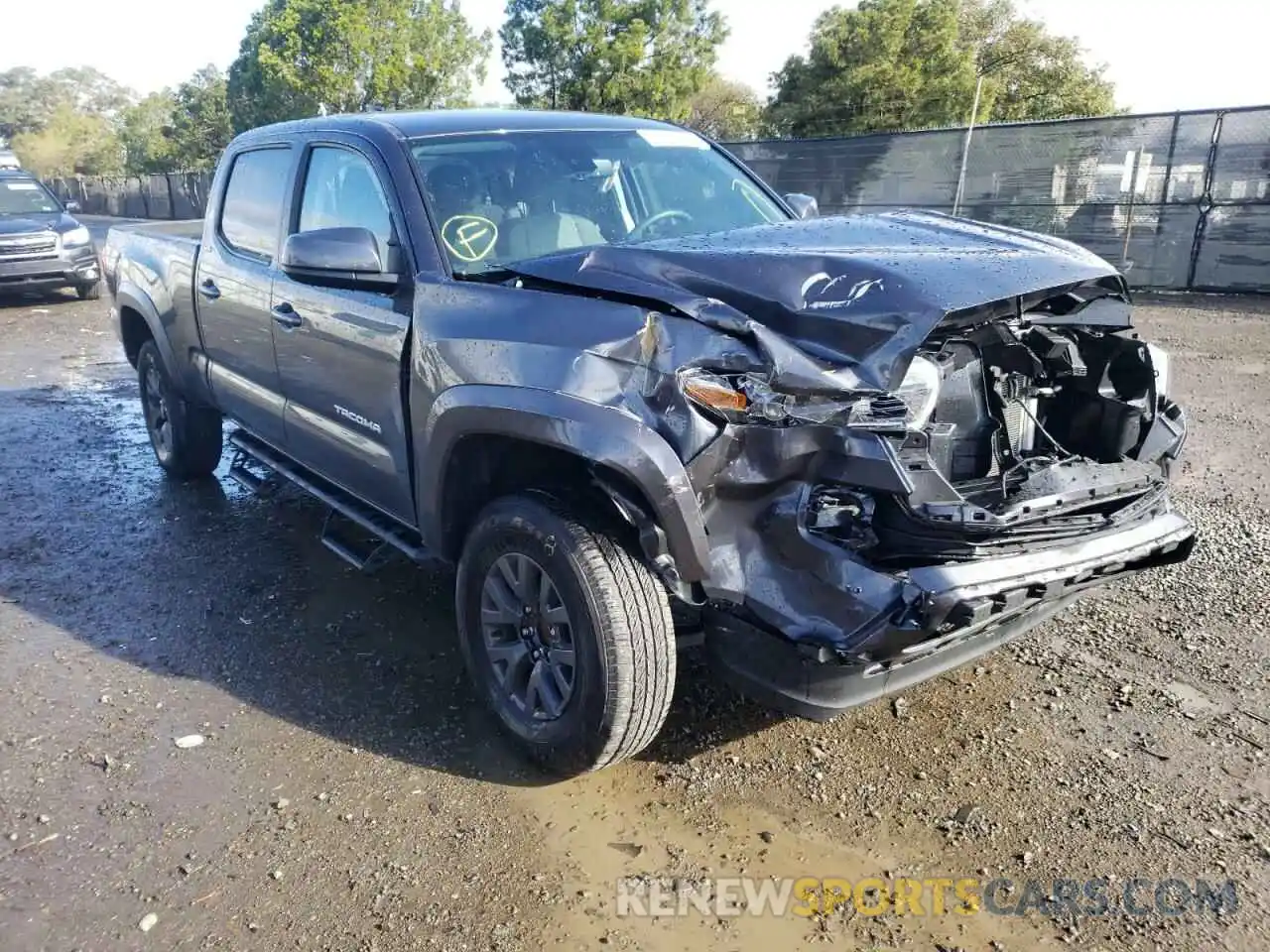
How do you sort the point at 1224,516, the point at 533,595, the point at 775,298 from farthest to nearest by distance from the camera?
the point at 1224,516, the point at 533,595, the point at 775,298

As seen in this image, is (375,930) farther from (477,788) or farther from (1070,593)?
(1070,593)

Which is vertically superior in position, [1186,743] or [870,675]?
[870,675]

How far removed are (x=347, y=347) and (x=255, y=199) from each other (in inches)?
56.8

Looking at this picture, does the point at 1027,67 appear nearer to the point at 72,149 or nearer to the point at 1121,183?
the point at 1121,183

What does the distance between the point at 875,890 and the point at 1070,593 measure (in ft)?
3.24

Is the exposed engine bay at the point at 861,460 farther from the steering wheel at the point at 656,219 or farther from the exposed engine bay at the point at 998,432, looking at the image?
the steering wheel at the point at 656,219

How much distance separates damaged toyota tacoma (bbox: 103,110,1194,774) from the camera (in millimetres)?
2438

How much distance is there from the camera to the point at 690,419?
2449mm

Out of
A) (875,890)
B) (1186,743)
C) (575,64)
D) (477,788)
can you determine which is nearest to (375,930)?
(477,788)

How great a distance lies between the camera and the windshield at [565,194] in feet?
11.1

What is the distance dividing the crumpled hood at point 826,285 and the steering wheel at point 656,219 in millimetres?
581

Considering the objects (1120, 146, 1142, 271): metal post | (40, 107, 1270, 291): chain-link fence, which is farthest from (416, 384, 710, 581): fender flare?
(1120, 146, 1142, 271): metal post

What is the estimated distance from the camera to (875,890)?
8.30 ft

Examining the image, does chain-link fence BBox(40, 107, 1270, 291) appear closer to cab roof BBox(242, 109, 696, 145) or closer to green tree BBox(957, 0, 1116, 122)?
cab roof BBox(242, 109, 696, 145)
